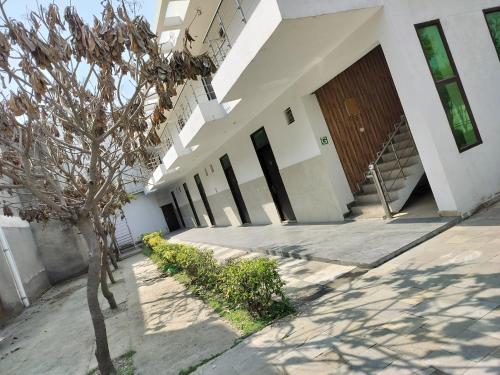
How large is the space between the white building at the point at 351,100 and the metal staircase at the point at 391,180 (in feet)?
0.10

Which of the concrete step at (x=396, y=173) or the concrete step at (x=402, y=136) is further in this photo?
the concrete step at (x=402, y=136)

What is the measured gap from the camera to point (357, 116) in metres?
9.30

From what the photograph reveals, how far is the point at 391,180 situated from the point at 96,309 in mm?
6303

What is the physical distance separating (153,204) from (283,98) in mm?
22423

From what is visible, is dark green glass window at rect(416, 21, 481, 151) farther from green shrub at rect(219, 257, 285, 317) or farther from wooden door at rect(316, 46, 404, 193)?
green shrub at rect(219, 257, 285, 317)

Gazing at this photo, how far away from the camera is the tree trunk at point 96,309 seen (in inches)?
197

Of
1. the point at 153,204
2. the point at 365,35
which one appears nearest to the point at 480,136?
the point at 365,35

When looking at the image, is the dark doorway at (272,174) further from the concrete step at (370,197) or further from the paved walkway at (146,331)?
the concrete step at (370,197)

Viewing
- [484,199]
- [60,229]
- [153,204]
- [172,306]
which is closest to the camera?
[484,199]

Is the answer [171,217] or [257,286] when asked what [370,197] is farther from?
[171,217]

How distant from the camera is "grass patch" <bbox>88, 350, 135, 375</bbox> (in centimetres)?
487

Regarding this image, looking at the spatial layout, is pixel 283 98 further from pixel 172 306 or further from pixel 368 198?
pixel 172 306

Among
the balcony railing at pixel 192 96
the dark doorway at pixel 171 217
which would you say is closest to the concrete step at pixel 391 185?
the balcony railing at pixel 192 96

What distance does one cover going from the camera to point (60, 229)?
1836cm
